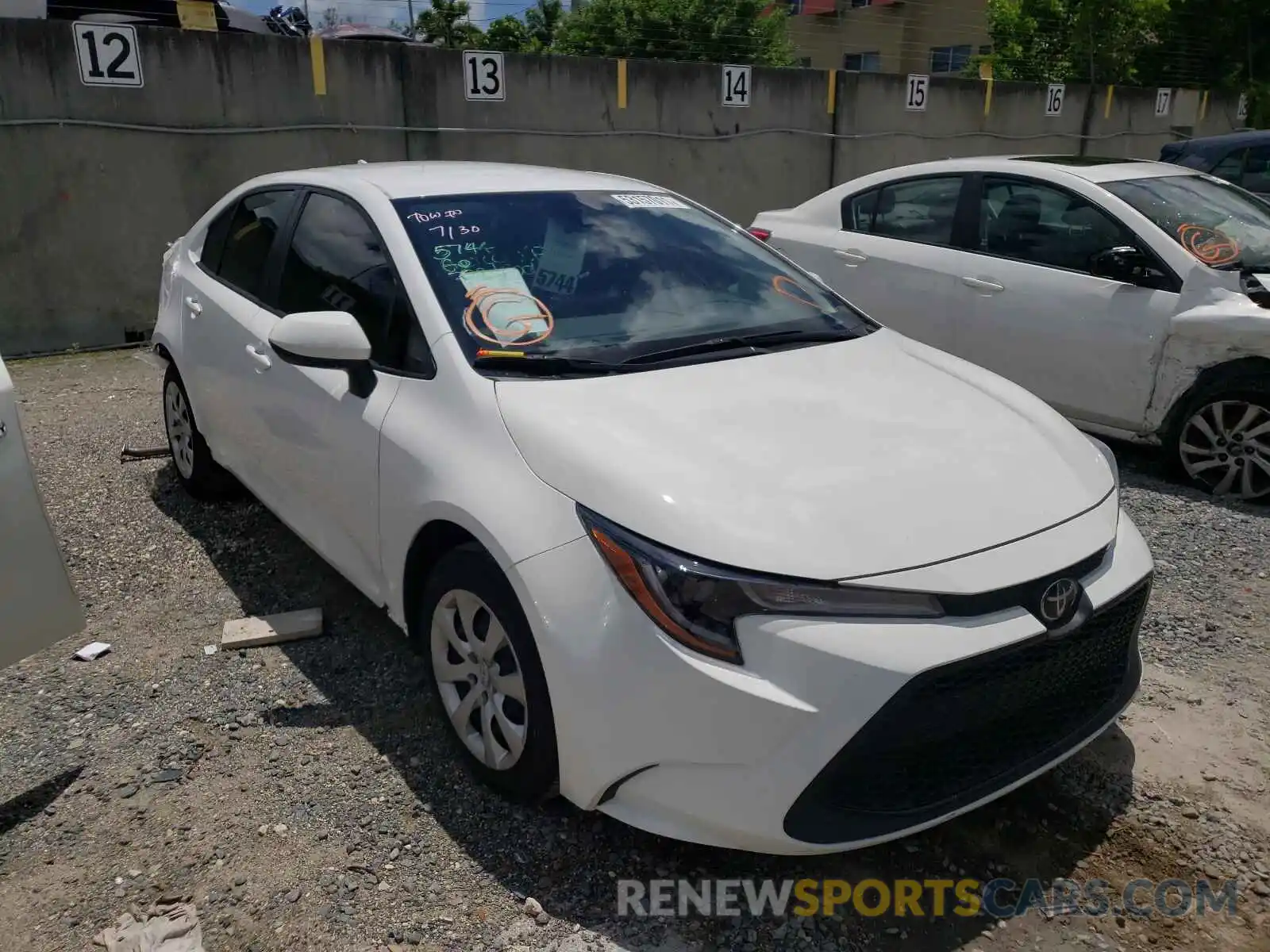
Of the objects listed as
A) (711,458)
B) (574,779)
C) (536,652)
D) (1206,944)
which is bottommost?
(1206,944)

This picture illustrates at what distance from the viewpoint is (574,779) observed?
2.40 metres

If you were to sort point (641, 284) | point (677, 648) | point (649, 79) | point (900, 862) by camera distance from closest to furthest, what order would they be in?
point (677, 648) < point (900, 862) < point (641, 284) < point (649, 79)

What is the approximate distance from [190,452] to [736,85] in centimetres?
876

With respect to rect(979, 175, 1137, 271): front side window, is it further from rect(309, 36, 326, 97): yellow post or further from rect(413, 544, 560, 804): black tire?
rect(309, 36, 326, 97): yellow post

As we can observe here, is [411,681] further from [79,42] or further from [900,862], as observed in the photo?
[79,42]

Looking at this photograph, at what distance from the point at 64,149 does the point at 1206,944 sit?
9194 millimetres

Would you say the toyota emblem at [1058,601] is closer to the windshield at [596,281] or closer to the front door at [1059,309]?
the windshield at [596,281]

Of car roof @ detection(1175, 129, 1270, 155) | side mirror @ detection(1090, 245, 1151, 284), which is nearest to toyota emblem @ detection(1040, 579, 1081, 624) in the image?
side mirror @ detection(1090, 245, 1151, 284)

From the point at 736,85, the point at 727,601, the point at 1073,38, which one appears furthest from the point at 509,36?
the point at 727,601

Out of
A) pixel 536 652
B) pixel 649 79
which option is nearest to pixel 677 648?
pixel 536 652

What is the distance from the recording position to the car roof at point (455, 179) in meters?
3.45

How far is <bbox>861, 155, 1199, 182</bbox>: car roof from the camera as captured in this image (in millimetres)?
5442

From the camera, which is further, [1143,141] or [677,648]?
[1143,141]

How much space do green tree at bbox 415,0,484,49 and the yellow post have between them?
22045mm
